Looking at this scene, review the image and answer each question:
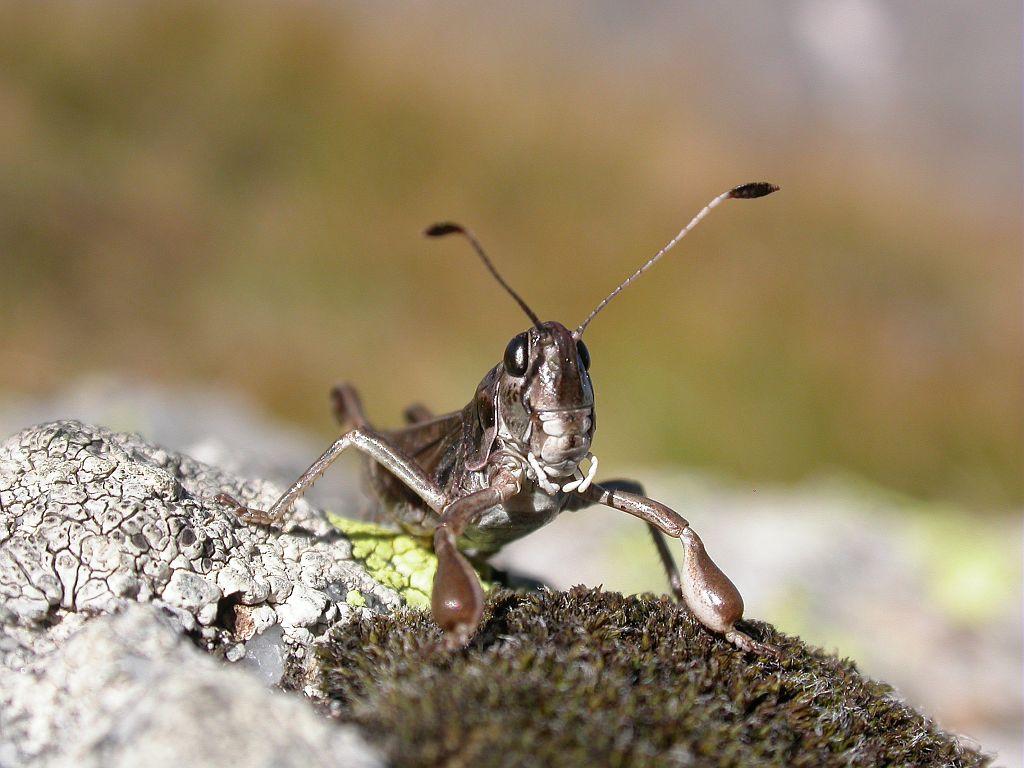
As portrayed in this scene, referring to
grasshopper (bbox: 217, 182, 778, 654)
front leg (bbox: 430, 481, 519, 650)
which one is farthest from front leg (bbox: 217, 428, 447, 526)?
front leg (bbox: 430, 481, 519, 650)

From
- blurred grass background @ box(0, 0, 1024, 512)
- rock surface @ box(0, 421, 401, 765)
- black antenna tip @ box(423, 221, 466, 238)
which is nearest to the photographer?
rock surface @ box(0, 421, 401, 765)

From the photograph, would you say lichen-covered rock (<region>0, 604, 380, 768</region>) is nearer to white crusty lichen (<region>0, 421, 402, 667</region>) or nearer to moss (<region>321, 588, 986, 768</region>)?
white crusty lichen (<region>0, 421, 402, 667</region>)

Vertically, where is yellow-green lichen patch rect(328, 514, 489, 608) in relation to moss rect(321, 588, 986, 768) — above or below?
above

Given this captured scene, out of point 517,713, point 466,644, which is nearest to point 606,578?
point 466,644

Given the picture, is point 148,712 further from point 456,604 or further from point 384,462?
point 384,462

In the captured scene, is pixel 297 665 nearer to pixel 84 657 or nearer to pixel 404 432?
pixel 84 657

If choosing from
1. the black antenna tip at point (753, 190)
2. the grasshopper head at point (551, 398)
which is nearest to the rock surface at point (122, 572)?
the grasshopper head at point (551, 398)

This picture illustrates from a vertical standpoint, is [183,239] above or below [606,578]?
above
